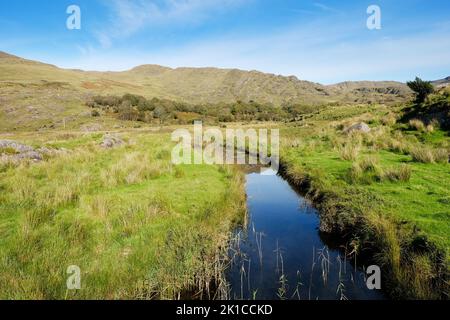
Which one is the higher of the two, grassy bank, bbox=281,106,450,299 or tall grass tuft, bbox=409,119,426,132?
tall grass tuft, bbox=409,119,426,132

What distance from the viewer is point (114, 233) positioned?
8.34 m

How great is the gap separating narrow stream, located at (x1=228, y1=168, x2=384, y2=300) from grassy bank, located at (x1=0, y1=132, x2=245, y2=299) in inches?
26.9

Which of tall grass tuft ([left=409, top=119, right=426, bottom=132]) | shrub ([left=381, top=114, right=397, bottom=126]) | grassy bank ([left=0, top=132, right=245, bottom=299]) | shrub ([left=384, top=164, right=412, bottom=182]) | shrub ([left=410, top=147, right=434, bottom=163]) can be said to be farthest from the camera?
shrub ([left=381, top=114, right=397, bottom=126])

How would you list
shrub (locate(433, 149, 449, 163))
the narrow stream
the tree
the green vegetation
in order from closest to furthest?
the green vegetation → the narrow stream → shrub (locate(433, 149, 449, 163)) → the tree

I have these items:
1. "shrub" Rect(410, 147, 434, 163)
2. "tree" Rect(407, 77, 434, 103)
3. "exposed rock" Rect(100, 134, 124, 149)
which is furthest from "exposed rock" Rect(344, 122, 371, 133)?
"exposed rock" Rect(100, 134, 124, 149)

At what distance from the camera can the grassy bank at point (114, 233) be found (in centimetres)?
605

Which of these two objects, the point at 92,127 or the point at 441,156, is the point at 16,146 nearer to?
the point at 441,156

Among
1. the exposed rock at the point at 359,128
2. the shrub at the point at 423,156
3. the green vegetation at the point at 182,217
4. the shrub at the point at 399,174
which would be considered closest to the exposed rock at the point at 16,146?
the green vegetation at the point at 182,217

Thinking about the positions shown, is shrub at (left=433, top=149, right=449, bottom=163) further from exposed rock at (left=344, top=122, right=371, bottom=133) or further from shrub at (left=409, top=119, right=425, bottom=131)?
exposed rock at (left=344, top=122, right=371, bottom=133)

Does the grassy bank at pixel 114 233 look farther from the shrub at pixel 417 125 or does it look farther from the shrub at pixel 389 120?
the shrub at pixel 389 120

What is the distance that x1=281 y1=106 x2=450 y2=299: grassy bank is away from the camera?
6.24m

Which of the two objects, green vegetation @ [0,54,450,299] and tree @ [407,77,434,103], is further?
tree @ [407,77,434,103]

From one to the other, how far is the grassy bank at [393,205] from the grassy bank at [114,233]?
11.6 feet
